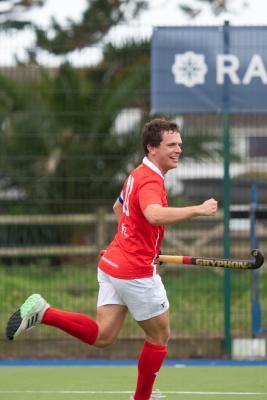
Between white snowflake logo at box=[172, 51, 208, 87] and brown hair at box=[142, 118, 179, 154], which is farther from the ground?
white snowflake logo at box=[172, 51, 208, 87]

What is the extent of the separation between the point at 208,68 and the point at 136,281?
5022 mm

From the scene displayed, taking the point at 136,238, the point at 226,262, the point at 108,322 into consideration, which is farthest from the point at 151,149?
the point at 108,322

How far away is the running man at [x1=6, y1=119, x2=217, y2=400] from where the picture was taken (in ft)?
26.3

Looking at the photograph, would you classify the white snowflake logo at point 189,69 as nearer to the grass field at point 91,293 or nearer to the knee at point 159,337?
the grass field at point 91,293

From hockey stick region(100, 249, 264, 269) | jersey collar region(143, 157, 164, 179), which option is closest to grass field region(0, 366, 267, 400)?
hockey stick region(100, 249, 264, 269)

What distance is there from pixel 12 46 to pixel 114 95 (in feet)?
4.54

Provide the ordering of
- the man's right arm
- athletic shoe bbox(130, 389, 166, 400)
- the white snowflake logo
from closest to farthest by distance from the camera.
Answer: the man's right arm, athletic shoe bbox(130, 389, 166, 400), the white snowflake logo

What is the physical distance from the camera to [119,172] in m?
13.4

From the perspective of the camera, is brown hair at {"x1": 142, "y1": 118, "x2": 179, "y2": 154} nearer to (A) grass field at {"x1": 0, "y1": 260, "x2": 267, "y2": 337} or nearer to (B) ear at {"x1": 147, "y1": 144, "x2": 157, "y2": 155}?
(B) ear at {"x1": 147, "y1": 144, "x2": 157, "y2": 155}

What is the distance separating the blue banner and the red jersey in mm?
4637

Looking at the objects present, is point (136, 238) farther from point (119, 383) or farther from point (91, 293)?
point (91, 293)

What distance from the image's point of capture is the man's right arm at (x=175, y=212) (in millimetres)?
7340

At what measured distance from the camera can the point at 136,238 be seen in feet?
26.5

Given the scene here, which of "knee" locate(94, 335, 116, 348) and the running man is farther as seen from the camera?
"knee" locate(94, 335, 116, 348)
